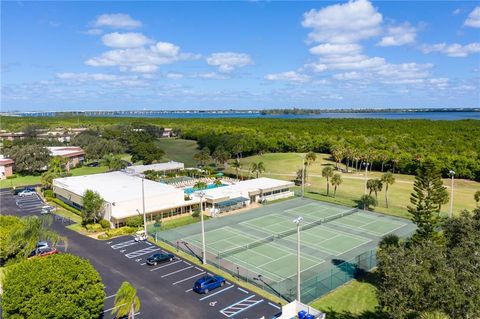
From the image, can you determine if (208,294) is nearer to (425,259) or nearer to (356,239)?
(425,259)

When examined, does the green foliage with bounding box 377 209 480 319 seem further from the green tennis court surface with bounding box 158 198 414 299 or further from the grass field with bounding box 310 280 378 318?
the green tennis court surface with bounding box 158 198 414 299

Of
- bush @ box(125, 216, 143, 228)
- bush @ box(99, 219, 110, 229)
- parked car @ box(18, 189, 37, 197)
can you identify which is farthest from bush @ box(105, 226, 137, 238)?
parked car @ box(18, 189, 37, 197)

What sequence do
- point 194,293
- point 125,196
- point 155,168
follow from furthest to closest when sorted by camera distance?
point 155,168 → point 125,196 → point 194,293

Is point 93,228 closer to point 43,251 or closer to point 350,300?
point 43,251

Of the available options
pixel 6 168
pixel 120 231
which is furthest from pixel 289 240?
pixel 6 168

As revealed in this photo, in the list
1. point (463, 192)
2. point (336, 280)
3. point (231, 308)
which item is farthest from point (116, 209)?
point (463, 192)

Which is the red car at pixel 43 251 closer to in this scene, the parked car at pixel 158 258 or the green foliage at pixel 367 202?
the parked car at pixel 158 258
